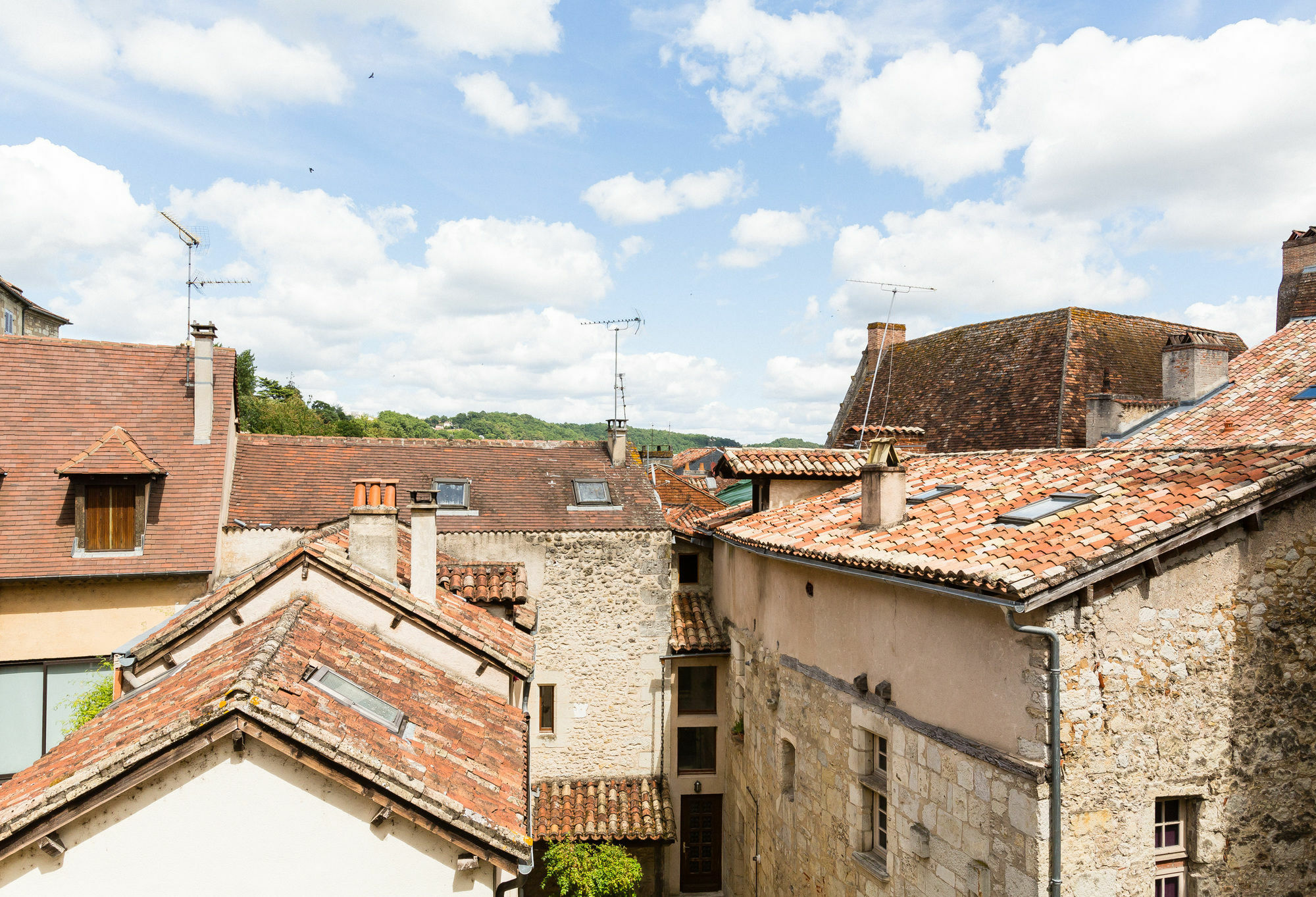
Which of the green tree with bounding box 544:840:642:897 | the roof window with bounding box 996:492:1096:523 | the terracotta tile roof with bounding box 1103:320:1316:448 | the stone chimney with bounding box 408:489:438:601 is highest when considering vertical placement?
the terracotta tile roof with bounding box 1103:320:1316:448

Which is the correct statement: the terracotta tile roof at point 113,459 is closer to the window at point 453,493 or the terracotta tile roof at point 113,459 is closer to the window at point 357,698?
the window at point 453,493

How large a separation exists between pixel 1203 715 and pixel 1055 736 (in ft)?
5.74

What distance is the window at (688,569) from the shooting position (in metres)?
18.9

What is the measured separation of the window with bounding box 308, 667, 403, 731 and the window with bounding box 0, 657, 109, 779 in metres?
7.07

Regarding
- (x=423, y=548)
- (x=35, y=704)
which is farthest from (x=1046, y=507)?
(x=35, y=704)

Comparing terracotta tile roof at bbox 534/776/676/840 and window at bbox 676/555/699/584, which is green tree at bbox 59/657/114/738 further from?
window at bbox 676/555/699/584

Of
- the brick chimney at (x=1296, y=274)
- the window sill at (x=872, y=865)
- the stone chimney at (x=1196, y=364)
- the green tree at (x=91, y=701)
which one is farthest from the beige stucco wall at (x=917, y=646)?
the brick chimney at (x=1296, y=274)

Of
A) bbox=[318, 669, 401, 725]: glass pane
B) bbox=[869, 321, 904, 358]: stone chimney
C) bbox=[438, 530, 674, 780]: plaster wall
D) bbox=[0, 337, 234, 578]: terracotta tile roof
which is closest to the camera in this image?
bbox=[318, 669, 401, 725]: glass pane

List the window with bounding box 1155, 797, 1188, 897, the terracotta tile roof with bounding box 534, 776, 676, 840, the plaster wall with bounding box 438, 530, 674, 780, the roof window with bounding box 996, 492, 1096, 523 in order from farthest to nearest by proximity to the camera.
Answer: the plaster wall with bounding box 438, 530, 674, 780, the terracotta tile roof with bounding box 534, 776, 676, 840, the roof window with bounding box 996, 492, 1096, 523, the window with bounding box 1155, 797, 1188, 897

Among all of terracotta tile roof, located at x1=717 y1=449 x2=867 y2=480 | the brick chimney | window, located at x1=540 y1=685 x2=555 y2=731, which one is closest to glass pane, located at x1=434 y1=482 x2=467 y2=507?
window, located at x1=540 y1=685 x2=555 y2=731

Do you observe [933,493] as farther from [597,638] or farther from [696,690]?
[696,690]

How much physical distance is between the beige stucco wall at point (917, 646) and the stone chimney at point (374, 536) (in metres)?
5.44

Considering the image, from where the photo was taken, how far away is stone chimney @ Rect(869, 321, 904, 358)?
29844 millimetres

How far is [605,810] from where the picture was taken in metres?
16.1
